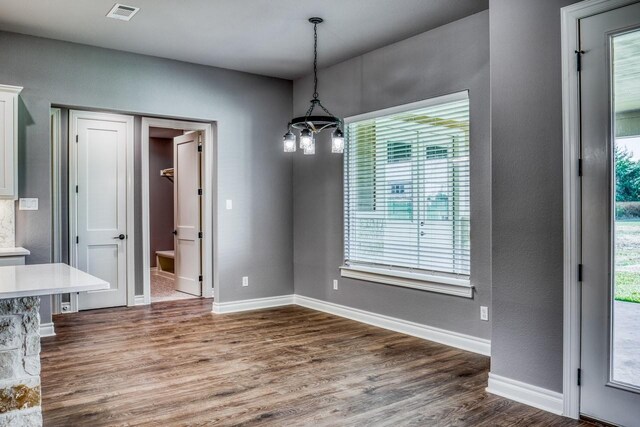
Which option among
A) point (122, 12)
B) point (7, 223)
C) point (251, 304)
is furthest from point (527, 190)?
point (7, 223)

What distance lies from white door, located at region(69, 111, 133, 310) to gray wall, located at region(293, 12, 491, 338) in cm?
214

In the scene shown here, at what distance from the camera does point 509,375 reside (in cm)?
312

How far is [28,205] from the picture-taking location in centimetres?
466

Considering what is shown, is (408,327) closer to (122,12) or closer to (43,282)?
(43,282)

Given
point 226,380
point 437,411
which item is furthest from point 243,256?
point 437,411

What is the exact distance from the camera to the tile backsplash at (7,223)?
15.0ft

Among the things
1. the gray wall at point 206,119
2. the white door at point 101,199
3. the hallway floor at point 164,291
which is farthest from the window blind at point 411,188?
the white door at point 101,199

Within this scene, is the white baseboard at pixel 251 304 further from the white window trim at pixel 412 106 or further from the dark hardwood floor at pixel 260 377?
the white window trim at pixel 412 106

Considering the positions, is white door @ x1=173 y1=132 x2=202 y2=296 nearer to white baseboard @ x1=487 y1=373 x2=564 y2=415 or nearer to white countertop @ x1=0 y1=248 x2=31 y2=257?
white countertop @ x1=0 y1=248 x2=31 y2=257

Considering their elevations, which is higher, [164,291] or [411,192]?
[411,192]

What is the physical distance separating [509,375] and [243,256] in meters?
3.60

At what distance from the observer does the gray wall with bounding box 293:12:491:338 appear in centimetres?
407

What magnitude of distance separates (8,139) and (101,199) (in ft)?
5.37

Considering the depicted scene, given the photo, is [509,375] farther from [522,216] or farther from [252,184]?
[252,184]
